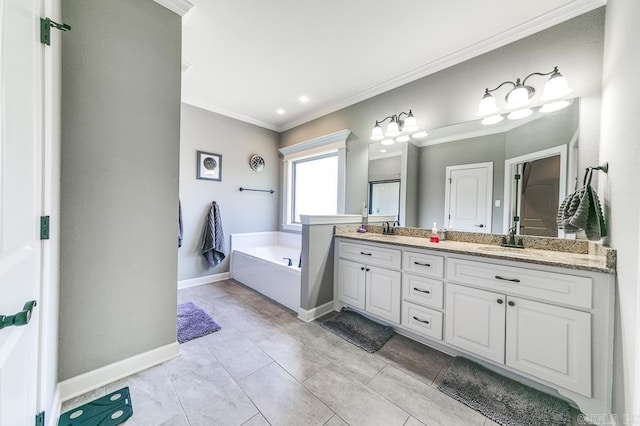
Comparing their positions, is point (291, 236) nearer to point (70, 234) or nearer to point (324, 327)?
point (324, 327)

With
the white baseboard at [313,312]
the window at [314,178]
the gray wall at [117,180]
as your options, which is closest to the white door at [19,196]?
the gray wall at [117,180]

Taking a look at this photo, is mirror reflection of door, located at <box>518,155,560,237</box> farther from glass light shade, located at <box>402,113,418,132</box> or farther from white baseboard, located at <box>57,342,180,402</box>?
white baseboard, located at <box>57,342,180,402</box>

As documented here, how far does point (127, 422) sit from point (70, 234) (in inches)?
44.2

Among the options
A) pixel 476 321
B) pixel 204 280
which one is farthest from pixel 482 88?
pixel 204 280

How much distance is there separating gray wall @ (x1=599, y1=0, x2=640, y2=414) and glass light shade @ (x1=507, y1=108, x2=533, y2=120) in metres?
0.47

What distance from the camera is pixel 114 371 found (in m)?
1.61

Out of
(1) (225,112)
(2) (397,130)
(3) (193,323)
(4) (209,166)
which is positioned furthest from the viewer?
(1) (225,112)

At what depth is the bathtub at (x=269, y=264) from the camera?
2764mm

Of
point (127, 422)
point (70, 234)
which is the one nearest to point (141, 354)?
point (127, 422)

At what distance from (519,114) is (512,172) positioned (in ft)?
1.61

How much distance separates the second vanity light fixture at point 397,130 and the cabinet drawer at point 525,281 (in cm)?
153

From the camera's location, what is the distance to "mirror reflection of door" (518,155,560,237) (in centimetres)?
189

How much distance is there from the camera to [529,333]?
59.4 inches

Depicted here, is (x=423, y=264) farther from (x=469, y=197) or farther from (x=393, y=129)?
(x=393, y=129)
